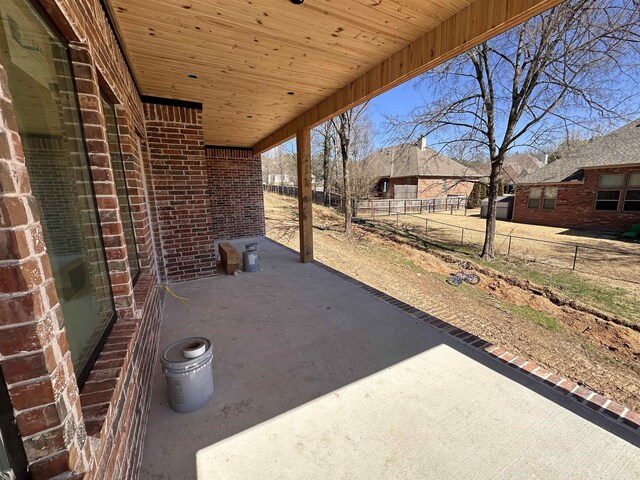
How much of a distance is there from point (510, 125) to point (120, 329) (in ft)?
34.2

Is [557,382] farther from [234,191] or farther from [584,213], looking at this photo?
[584,213]

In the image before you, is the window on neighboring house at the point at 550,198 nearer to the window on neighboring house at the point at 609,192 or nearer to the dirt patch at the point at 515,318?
the window on neighboring house at the point at 609,192

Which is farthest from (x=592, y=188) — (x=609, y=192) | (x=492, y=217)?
(x=492, y=217)

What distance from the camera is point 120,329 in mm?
1835

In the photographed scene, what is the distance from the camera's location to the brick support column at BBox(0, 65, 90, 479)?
2.37ft

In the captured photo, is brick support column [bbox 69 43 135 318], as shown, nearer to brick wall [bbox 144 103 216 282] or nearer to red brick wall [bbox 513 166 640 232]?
brick wall [bbox 144 103 216 282]

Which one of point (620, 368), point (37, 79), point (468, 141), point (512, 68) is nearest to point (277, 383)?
point (37, 79)

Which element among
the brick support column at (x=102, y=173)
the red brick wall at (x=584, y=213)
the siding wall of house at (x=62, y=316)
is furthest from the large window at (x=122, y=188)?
the red brick wall at (x=584, y=213)

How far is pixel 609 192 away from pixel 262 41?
56.7ft

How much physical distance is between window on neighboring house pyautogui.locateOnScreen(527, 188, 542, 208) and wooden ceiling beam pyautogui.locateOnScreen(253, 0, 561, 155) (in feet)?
54.2

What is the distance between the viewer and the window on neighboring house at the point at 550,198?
14802 mm

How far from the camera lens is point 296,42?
274cm

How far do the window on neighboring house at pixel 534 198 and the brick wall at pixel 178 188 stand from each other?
17904mm

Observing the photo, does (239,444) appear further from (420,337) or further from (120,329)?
(420,337)
